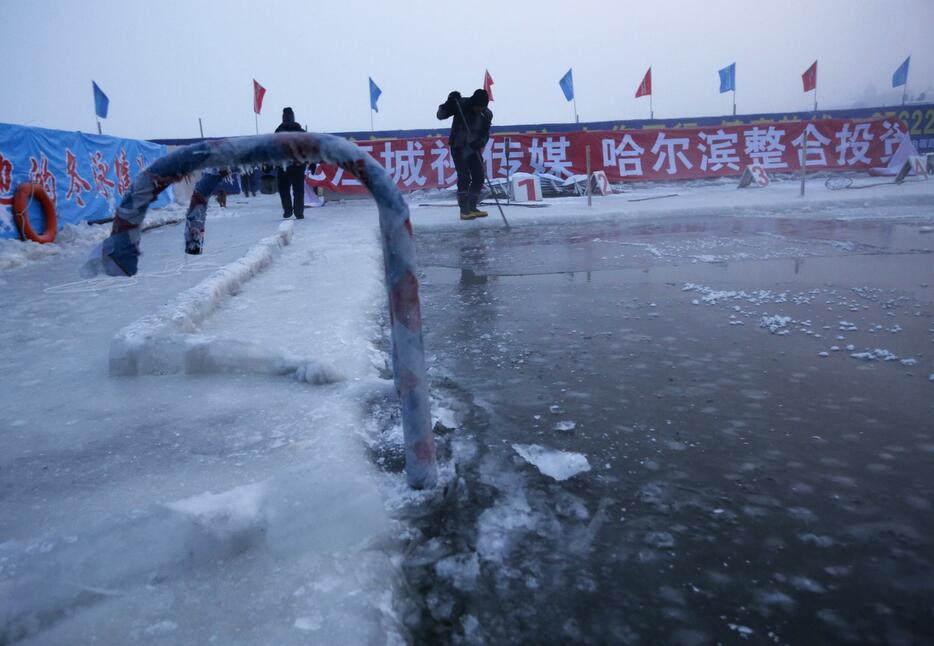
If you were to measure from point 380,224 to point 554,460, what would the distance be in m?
0.91

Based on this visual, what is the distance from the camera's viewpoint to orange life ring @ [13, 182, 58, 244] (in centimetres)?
736

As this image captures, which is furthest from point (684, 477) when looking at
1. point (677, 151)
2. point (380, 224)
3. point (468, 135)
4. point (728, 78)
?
Result: point (728, 78)

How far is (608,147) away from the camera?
16.8 meters

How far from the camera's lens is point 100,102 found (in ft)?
60.4

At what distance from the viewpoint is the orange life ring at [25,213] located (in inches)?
290

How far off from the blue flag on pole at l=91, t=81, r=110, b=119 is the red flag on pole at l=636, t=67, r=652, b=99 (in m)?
18.0

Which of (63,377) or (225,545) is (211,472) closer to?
(225,545)

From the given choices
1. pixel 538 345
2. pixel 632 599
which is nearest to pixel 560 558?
pixel 632 599

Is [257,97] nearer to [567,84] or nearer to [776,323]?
[567,84]

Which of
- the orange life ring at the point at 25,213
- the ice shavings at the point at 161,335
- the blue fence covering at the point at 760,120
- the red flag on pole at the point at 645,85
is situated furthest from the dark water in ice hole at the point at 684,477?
the red flag on pole at the point at 645,85

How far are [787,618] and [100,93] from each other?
22.3m

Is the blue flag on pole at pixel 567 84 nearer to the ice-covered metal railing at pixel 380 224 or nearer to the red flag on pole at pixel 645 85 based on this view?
the red flag on pole at pixel 645 85

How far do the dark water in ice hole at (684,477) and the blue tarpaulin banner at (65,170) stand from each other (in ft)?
22.5

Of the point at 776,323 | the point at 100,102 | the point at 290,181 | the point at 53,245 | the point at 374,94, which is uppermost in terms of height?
the point at 374,94
